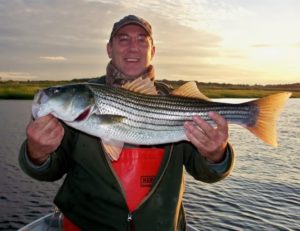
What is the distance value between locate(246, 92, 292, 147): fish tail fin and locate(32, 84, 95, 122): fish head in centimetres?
214

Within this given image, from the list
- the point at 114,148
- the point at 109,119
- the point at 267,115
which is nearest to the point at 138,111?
the point at 109,119

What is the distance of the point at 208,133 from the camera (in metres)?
4.73

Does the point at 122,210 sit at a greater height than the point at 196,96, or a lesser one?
lesser

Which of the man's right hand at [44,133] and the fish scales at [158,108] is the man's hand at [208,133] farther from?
the man's right hand at [44,133]

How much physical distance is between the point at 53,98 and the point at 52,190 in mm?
13497

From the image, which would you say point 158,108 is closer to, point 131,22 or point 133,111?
point 133,111

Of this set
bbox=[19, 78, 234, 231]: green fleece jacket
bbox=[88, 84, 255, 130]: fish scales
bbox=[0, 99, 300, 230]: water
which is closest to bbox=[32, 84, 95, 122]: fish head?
bbox=[88, 84, 255, 130]: fish scales

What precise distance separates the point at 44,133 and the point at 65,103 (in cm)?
41

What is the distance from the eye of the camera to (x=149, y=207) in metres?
5.06

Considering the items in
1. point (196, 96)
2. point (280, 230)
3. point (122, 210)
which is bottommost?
point (280, 230)

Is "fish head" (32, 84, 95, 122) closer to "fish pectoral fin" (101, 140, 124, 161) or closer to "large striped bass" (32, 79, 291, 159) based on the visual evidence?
"large striped bass" (32, 79, 291, 159)

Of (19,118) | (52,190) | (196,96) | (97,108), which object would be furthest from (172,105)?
(19,118)

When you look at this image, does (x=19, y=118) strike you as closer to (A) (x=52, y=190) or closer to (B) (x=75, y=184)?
(A) (x=52, y=190)

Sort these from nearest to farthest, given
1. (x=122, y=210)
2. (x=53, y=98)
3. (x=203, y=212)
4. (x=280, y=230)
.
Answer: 1. (x=53, y=98)
2. (x=122, y=210)
3. (x=280, y=230)
4. (x=203, y=212)
